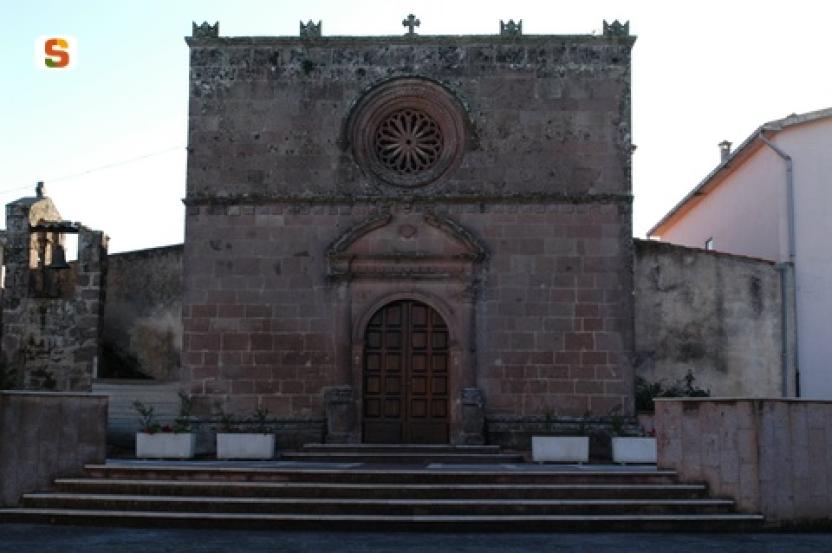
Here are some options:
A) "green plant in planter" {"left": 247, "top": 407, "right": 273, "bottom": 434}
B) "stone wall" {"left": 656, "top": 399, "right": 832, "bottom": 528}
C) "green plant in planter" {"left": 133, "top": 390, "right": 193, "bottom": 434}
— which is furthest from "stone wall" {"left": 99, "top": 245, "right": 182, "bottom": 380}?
"stone wall" {"left": 656, "top": 399, "right": 832, "bottom": 528}

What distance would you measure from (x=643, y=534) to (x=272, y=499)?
13.8 ft

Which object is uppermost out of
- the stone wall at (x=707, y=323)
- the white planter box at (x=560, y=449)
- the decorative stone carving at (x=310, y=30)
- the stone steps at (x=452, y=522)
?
the decorative stone carving at (x=310, y=30)

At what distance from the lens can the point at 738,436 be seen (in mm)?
12430

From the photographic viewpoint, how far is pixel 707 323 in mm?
20859

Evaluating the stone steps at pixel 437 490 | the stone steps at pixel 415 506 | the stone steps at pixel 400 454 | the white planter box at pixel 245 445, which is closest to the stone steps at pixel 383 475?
the stone steps at pixel 437 490

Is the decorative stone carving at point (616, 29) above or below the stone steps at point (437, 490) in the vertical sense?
above

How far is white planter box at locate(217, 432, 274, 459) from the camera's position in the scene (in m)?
17.9

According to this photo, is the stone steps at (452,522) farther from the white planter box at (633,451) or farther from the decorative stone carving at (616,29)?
the decorative stone carving at (616,29)

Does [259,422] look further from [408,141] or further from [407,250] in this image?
[408,141]

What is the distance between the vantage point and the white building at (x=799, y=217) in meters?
21.2

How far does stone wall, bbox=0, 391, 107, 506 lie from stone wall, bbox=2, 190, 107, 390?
6.99m

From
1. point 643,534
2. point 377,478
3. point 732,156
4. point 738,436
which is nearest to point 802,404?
point 738,436

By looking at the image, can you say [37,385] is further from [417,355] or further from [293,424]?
[417,355]

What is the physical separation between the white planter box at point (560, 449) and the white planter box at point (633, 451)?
0.53 metres
